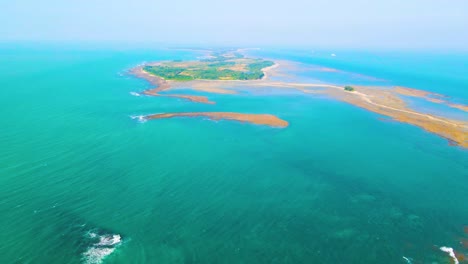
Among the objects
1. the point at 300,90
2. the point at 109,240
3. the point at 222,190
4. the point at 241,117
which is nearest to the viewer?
the point at 109,240

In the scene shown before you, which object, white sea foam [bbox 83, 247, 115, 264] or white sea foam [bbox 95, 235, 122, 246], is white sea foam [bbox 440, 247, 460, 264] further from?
white sea foam [bbox 83, 247, 115, 264]

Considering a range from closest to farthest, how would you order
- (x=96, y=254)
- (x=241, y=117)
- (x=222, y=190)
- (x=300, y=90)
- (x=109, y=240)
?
(x=96, y=254) < (x=109, y=240) < (x=222, y=190) < (x=241, y=117) < (x=300, y=90)

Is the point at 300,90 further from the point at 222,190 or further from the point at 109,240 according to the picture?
the point at 109,240

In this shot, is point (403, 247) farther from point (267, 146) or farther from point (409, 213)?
point (267, 146)

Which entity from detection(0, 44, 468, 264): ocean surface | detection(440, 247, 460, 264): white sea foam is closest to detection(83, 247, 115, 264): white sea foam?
detection(0, 44, 468, 264): ocean surface

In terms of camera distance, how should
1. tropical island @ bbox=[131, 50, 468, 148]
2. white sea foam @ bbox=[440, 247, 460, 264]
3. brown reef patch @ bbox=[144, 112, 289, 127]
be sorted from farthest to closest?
1. tropical island @ bbox=[131, 50, 468, 148]
2. brown reef patch @ bbox=[144, 112, 289, 127]
3. white sea foam @ bbox=[440, 247, 460, 264]

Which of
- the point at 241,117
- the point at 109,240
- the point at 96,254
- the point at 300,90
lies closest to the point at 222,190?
the point at 109,240
